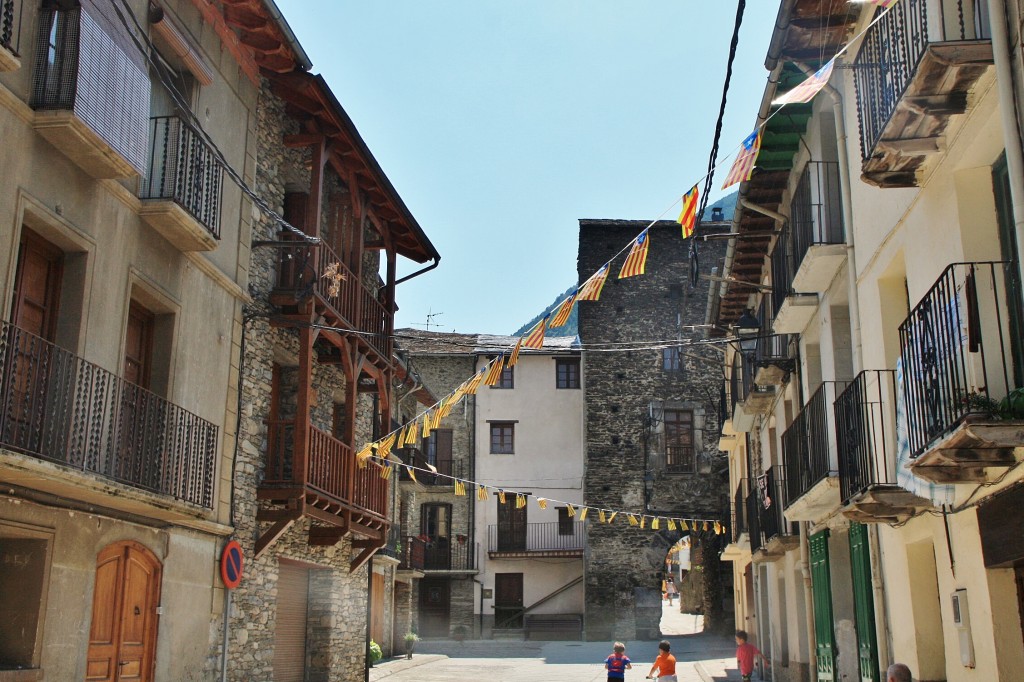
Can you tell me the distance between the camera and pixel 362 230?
20.1m

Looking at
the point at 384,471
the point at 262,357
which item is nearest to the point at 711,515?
the point at 384,471

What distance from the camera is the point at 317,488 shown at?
1641 cm

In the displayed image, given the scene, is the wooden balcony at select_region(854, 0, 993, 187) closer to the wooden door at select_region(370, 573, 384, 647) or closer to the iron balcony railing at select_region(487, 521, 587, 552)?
the wooden door at select_region(370, 573, 384, 647)

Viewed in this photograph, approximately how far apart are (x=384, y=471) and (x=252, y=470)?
4.02 metres

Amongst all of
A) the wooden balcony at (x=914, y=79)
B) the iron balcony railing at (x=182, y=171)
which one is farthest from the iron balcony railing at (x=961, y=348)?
the iron balcony railing at (x=182, y=171)

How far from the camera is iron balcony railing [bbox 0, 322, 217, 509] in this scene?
959cm

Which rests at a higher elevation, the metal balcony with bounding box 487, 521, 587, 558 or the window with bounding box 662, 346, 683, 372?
the window with bounding box 662, 346, 683, 372

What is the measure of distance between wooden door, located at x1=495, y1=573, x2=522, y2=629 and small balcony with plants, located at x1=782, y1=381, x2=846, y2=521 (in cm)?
2777

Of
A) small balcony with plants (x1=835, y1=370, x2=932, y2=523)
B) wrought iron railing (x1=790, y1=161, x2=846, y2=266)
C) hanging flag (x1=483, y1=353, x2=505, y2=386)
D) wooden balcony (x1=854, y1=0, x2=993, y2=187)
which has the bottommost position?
small balcony with plants (x1=835, y1=370, x2=932, y2=523)

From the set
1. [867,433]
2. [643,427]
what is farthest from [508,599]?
[867,433]

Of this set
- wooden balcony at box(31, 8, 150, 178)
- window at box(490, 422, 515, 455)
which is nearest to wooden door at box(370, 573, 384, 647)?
window at box(490, 422, 515, 455)

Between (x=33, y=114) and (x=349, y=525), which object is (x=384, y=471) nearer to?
(x=349, y=525)

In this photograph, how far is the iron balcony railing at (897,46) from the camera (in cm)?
741

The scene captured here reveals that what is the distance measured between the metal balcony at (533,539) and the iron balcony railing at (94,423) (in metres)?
29.0
